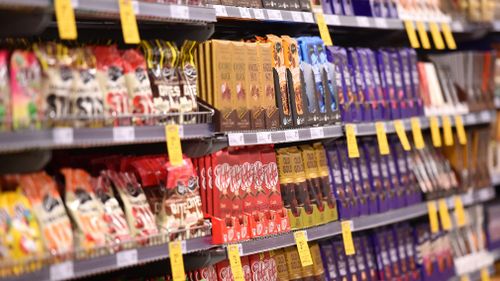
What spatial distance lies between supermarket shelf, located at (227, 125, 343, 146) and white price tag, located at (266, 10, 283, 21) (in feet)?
1.64

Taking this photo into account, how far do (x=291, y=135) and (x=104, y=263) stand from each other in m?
1.13

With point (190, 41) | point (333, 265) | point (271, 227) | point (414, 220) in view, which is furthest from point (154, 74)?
point (414, 220)

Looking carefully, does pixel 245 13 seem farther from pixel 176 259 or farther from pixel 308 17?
pixel 176 259

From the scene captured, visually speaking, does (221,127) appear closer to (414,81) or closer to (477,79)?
(414,81)

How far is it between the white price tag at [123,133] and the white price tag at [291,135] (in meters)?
0.86

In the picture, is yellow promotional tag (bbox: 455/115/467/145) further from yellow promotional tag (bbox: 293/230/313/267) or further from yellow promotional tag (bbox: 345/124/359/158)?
yellow promotional tag (bbox: 293/230/313/267)

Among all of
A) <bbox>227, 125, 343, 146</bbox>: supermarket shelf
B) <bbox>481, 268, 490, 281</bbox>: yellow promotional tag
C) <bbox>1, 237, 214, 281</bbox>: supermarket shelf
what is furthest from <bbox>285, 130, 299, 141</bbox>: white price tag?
<bbox>481, 268, 490, 281</bbox>: yellow promotional tag

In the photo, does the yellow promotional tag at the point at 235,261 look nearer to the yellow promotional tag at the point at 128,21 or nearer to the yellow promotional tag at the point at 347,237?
the yellow promotional tag at the point at 347,237

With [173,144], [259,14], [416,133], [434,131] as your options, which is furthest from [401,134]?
[173,144]

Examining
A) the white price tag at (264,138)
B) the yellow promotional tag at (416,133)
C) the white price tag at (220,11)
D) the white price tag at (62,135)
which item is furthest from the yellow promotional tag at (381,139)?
the white price tag at (62,135)

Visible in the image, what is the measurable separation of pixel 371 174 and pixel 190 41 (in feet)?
4.57

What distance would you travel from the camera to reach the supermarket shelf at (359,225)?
10.2 feet

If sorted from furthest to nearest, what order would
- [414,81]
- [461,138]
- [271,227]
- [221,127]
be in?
[461,138] < [414,81] < [271,227] < [221,127]

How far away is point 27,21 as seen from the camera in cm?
247
